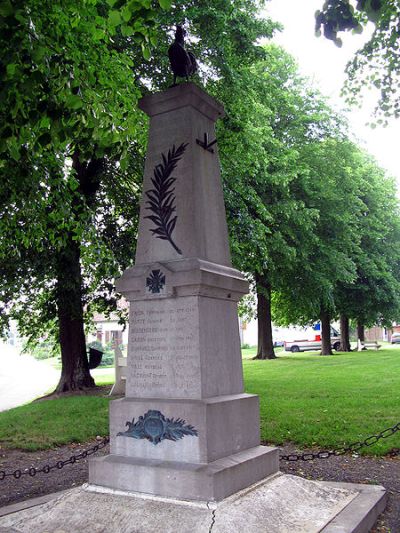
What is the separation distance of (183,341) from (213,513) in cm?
140

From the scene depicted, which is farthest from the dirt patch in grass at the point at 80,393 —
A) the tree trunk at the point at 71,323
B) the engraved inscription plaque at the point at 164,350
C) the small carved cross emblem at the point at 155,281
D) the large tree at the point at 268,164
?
the small carved cross emblem at the point at 155,281

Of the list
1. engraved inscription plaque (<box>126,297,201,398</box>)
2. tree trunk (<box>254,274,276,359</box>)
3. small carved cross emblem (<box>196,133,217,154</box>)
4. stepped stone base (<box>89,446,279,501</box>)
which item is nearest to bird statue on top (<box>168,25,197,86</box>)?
small carved cross emblem (<box>196,133,217,154</box>)

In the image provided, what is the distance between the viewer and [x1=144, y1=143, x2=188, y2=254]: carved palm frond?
5191 mm

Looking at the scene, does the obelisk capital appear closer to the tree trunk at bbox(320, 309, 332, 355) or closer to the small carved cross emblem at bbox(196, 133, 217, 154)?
the small carved cross emblem at bbox(196, 133, 217, 154)

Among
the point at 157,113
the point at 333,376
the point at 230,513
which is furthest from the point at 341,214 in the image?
the point at 230,513

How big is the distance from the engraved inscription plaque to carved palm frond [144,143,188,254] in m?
0.67

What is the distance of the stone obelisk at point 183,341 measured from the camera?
14.7 feet

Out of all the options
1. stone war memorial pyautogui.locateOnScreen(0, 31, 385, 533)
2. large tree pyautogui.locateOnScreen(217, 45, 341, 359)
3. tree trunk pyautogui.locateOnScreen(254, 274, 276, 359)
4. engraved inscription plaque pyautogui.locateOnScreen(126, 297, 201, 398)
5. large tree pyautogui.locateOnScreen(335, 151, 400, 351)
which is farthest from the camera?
large tree pyautogui.locateOnScreen(335, 151, 400, 351)

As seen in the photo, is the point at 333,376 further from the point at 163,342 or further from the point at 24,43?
the point at 24,43

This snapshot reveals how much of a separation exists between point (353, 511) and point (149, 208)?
10.6 feet

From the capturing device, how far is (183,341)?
4.76 m

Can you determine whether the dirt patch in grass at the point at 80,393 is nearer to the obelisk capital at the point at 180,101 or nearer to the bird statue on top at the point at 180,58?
the obelisk capital at the point at 180,101

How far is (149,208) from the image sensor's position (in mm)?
5367

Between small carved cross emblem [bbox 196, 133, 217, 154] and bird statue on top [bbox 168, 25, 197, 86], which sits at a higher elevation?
bird statue on top [bbox 168, 25, 197, 86]
